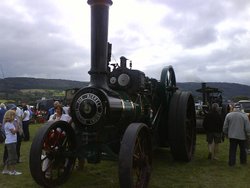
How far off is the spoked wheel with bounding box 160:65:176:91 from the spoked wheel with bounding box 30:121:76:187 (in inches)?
108

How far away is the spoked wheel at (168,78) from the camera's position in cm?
776

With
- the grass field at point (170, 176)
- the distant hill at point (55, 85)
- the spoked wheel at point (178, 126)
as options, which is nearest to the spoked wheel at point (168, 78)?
the spoked wheel at point (178, 126)

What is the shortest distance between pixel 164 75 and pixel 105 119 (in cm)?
290

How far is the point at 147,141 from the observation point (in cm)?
533

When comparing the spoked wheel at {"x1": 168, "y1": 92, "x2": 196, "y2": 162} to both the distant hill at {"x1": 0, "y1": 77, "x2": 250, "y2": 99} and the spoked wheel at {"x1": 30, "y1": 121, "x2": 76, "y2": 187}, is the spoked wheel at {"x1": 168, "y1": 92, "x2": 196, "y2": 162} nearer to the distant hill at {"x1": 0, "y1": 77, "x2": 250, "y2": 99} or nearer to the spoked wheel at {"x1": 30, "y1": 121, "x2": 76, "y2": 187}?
the spoked wheel at {"x1": 30, "y1": 121, "x2": 76, "y2": 187}

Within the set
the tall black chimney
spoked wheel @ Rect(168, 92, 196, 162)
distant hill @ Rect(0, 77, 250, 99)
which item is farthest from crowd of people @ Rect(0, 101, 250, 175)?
distant hill @ Rect(0, 77, 250, 99)

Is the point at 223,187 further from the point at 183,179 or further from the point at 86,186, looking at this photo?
the point at 86,186

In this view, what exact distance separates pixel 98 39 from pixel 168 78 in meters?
3.30

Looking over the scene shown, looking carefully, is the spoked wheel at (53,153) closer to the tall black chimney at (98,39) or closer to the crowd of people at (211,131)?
the crowd of people at (211,131)

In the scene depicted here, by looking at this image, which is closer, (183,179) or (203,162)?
(183,179)

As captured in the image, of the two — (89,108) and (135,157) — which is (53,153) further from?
(135,157)

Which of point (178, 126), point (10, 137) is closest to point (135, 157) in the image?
point (178, 126)

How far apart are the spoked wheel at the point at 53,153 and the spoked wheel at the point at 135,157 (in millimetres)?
1029

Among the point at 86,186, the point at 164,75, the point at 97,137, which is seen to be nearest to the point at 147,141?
the point at 97,137
